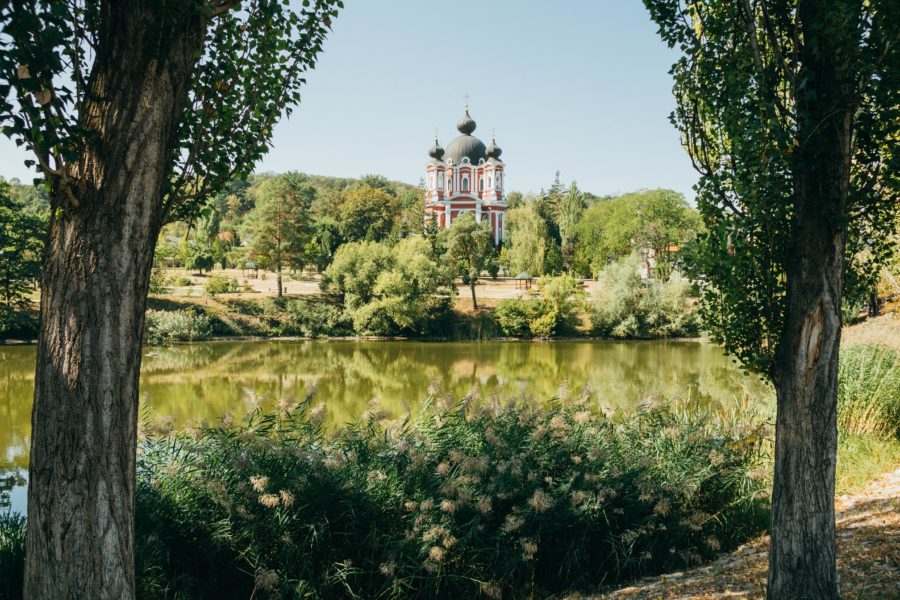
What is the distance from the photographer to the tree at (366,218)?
163ft

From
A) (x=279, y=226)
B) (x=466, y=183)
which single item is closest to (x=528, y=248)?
(x=279, y=226)

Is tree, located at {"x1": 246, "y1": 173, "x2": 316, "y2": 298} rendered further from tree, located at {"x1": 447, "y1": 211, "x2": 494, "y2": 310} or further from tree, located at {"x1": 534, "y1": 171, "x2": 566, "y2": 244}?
tree, located at {"x1": 534, "y1": 171, "x2": 566, "y2": 244}

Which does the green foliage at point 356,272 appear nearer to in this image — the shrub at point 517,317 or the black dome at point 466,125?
the shrub at point 517,317

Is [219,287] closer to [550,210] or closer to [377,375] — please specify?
[377,375]

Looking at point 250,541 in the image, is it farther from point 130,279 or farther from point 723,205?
point 723,205

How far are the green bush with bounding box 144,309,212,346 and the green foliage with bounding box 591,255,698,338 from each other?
2047 centimetres

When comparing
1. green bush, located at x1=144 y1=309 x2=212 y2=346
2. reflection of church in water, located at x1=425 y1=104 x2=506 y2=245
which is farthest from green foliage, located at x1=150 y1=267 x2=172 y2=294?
reflection of church in water, located at x1=425 y1=104 x2=506 y2=245

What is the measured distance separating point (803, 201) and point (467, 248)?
36095 mm

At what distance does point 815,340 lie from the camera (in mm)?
3666

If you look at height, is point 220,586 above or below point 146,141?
below

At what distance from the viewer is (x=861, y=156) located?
388 cm

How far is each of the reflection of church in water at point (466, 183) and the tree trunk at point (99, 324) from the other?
6121 cm

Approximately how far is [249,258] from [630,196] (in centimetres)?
3001

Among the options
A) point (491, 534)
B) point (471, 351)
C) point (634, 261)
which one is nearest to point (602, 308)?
point (634, 261)
